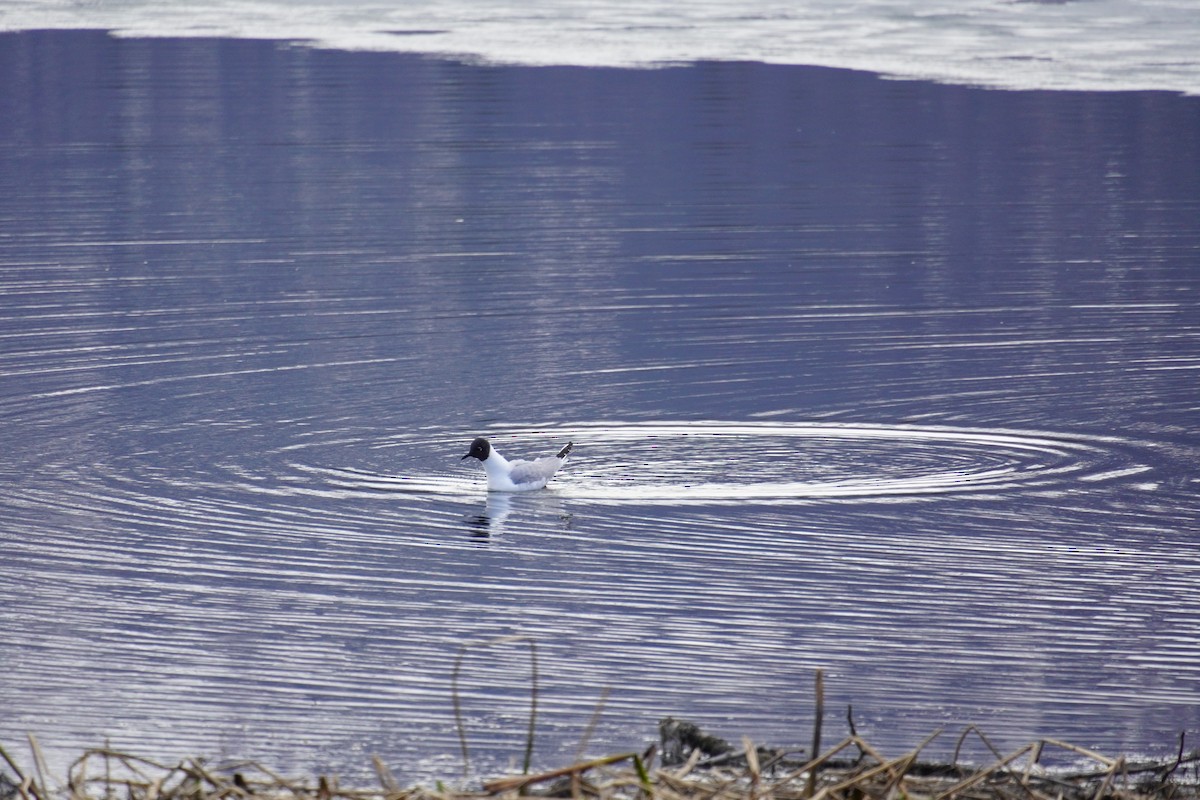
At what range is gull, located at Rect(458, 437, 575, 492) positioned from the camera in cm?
918

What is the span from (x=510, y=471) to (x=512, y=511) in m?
0.25

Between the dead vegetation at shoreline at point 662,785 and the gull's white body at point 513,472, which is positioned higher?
the gull's white body at point 513,472

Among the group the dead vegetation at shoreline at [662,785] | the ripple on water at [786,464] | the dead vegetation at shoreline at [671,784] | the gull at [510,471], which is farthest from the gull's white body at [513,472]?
the dead vegetation at shoreline at [662,785]

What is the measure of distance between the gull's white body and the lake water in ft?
0.32

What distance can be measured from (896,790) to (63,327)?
35.0 ft

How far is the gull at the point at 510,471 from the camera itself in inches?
361

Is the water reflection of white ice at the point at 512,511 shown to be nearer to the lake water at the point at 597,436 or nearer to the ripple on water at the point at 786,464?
the lake water at the point at 597,436

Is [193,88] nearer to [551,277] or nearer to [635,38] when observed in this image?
[635,38]

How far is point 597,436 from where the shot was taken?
1038 cm

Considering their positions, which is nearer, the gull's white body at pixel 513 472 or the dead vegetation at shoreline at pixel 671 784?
the dead vegetation at shoreline at pixel 671 784

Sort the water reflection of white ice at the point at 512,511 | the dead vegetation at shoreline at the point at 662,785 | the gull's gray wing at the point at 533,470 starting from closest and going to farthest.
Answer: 1. the dead vegetation at shoreline at the point at 662,785
2. the water reflection of white ice at the point at 512,511
3. the gull's gray wing at the point at 533,470

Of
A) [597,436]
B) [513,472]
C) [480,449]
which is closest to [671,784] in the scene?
[513,472]

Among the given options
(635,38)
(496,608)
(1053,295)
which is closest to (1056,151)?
(1053,295)

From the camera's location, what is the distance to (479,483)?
9.59m
